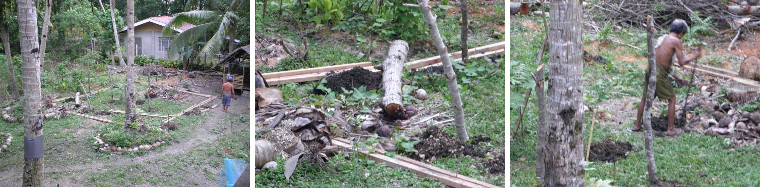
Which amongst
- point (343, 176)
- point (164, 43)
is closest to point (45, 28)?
point (164, 43)

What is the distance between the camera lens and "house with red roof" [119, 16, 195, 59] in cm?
416

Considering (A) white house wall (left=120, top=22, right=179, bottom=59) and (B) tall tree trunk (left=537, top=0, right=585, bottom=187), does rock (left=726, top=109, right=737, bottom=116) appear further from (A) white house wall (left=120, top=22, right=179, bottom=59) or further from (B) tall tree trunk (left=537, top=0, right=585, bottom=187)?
(A) white house wall (left=120, top=22, right=179, bottom=59)

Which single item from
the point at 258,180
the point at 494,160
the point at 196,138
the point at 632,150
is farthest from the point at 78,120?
the point at 632,150

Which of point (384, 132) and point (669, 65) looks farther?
point (384, 132)

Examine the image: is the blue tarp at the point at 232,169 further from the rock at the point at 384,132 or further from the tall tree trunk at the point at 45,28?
the tall tree trunk at the point at 45,28

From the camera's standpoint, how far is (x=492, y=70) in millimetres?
4008

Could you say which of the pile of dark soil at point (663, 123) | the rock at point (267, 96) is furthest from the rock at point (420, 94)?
the pile of dark soil at point (663, 123)

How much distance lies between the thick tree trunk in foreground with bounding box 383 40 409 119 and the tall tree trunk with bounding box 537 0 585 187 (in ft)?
3.82

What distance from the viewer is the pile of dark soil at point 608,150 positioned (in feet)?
11.5

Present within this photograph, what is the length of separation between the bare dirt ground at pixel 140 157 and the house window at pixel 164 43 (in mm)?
329

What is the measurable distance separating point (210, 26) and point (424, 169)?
1852 millimetres

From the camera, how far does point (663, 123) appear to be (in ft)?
11.8

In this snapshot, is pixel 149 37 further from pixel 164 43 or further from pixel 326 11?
pixel 326 11

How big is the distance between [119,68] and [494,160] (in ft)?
11.4
